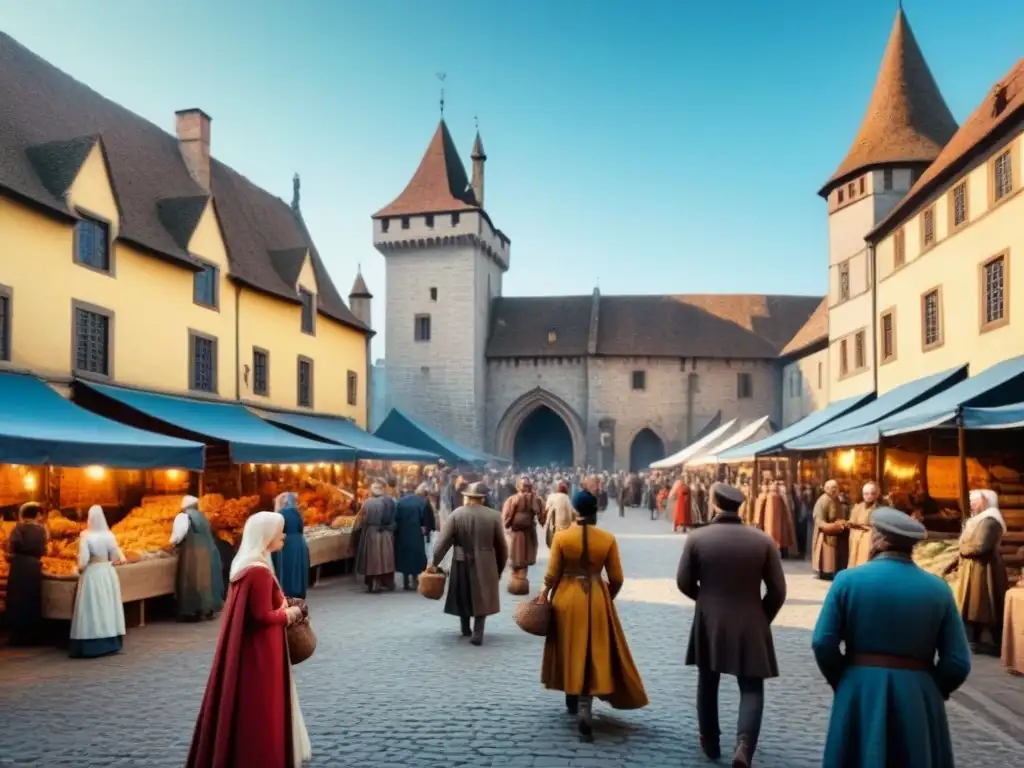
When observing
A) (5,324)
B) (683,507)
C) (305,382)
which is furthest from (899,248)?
(5,324)

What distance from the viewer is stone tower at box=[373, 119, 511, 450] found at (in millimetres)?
45375

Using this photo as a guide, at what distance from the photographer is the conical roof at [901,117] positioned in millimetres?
26031

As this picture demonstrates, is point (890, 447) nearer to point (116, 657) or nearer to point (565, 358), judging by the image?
point (116, 657)

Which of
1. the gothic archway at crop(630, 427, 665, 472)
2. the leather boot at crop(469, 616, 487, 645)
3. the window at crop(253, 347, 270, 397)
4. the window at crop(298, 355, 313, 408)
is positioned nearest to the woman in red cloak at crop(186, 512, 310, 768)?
the leather boot at crop(469, 616, 487, 645)

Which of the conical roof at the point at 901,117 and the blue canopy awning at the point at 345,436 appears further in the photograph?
the conical roof at the point at 901,117

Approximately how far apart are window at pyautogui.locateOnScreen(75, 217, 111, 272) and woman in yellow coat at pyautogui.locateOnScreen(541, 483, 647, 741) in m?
12.9

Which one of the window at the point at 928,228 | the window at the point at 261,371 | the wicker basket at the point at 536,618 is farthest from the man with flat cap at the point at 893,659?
the window at the point at 261,371

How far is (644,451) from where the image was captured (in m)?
49.2

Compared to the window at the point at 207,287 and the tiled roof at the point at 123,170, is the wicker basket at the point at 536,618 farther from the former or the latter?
the window at the point at 207,287

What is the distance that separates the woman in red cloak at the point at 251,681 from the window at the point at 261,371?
1809 cm

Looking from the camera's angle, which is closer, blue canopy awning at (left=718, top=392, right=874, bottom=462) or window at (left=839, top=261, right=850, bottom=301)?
blue canopy awning at (left=718, top=392, right=874, bottom=462)

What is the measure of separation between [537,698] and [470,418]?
124 ft

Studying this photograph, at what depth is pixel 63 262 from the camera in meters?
15.7

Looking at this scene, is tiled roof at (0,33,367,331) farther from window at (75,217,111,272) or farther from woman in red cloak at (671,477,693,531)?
woman in red cloak at (671,477,693,531)
